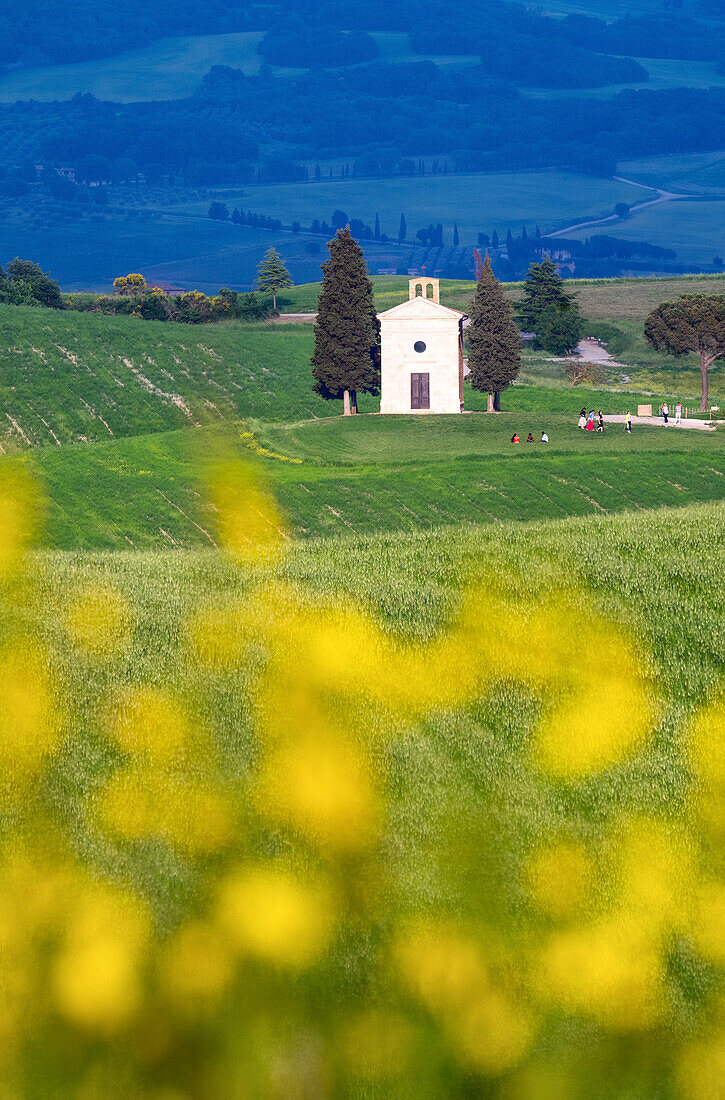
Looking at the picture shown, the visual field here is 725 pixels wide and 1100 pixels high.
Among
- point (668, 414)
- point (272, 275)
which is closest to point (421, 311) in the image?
point (668, 414)

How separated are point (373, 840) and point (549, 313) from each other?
384 ft

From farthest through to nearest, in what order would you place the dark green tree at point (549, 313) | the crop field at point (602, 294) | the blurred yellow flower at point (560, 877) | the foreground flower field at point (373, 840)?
the crop field at point (602, 294), the dark green tree at point (549, 313), the blurred yellow flower at point (560, 877), the foreground flower field at point (373, 840)

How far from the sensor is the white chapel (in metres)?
84.4

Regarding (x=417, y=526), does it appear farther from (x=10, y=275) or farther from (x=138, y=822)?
(x=10, y=275)

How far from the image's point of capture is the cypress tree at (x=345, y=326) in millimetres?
85000

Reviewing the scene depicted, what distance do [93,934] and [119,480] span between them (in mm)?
48048

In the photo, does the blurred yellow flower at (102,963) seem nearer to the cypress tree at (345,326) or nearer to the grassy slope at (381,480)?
the grassy slope at (381,480)

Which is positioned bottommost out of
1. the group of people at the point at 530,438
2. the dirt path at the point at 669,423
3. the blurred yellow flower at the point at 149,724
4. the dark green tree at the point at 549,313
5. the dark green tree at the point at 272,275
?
the blurred yellow flower at the point at 149,724

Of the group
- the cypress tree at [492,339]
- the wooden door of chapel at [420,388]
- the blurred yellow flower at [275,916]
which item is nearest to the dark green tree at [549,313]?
the cypress tree at [492,339]

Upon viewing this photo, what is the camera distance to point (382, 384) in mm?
86062

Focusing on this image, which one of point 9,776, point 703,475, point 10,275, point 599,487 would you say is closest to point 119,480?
point 599,487

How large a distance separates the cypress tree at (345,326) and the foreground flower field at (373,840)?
210ft

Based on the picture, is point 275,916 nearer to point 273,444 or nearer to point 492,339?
point 273,444

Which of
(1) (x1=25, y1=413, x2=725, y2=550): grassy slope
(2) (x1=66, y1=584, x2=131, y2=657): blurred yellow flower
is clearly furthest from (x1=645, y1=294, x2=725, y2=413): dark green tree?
(2) (x1=66, y1=584, x2=131, y2=657): blurred yellow flower
